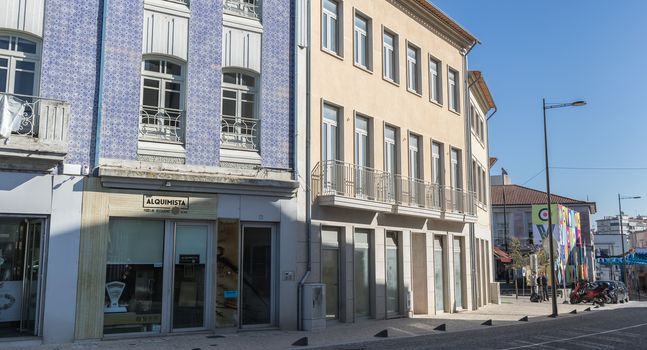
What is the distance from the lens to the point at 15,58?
44.7ft

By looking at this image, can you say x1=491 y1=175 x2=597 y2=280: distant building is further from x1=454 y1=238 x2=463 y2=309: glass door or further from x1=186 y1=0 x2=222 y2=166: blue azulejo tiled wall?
x1=186 y1=0 x2=222 y2=166: blue azulejo tiled wall

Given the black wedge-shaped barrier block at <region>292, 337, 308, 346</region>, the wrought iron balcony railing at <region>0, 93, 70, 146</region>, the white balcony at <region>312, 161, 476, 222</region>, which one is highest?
the wrought iron balcony railing at <region>0, 93, 70, 146</region>

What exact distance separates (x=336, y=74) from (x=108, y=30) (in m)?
7.22

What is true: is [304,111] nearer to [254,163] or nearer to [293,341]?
[254,163]

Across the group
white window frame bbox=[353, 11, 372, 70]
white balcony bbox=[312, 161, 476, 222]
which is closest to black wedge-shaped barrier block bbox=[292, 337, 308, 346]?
white balcony bbox=[312, 161, 476, 222]

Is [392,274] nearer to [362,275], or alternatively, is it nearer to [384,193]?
[362,275]

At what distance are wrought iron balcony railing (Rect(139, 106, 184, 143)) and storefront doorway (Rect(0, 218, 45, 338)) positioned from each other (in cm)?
320

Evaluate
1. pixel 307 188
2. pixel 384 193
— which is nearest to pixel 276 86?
pixel 307 188

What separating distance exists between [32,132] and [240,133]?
5174 mm

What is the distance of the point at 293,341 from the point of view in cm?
1425

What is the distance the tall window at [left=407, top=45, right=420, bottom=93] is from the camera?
23703 millimetres

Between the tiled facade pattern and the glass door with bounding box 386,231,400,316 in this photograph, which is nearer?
the tiled facade pattern

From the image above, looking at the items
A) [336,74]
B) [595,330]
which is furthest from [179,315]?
[595,330]

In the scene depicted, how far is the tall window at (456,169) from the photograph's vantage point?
26.8 meters
